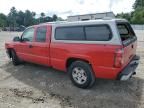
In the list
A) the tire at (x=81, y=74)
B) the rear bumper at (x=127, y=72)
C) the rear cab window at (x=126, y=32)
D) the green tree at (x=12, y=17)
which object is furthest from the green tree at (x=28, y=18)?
the rear bumper at (x=127, y=72)

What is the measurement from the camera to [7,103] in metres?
4.84

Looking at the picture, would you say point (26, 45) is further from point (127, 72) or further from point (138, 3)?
point (138, 3)

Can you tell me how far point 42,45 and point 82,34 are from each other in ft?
5.44

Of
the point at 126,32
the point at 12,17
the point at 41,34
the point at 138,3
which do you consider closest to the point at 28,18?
the point at 12,17

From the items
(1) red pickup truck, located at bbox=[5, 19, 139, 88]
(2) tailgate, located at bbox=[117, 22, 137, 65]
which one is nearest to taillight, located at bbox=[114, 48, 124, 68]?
(1) red pickup truck, located at bbox=[5, 19, 139, 88]

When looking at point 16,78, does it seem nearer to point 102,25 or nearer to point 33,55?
point 33,55

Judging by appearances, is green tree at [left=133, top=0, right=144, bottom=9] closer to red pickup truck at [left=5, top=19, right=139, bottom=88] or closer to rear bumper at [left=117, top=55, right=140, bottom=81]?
red pickup truck at [left=5, top=19, right=139, bottom=88]

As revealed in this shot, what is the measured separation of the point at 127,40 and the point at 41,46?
2746 mm

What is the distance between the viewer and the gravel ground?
471cm

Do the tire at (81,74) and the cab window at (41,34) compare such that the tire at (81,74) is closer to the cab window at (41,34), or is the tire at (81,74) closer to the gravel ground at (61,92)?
the gravel ground at (61,92)

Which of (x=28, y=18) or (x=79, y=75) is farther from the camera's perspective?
(x=28, y=18)

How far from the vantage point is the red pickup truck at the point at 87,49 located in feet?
15.6

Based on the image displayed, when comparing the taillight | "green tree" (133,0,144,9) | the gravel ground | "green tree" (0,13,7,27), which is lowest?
the gravel ground

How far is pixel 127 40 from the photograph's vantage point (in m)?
5.20
